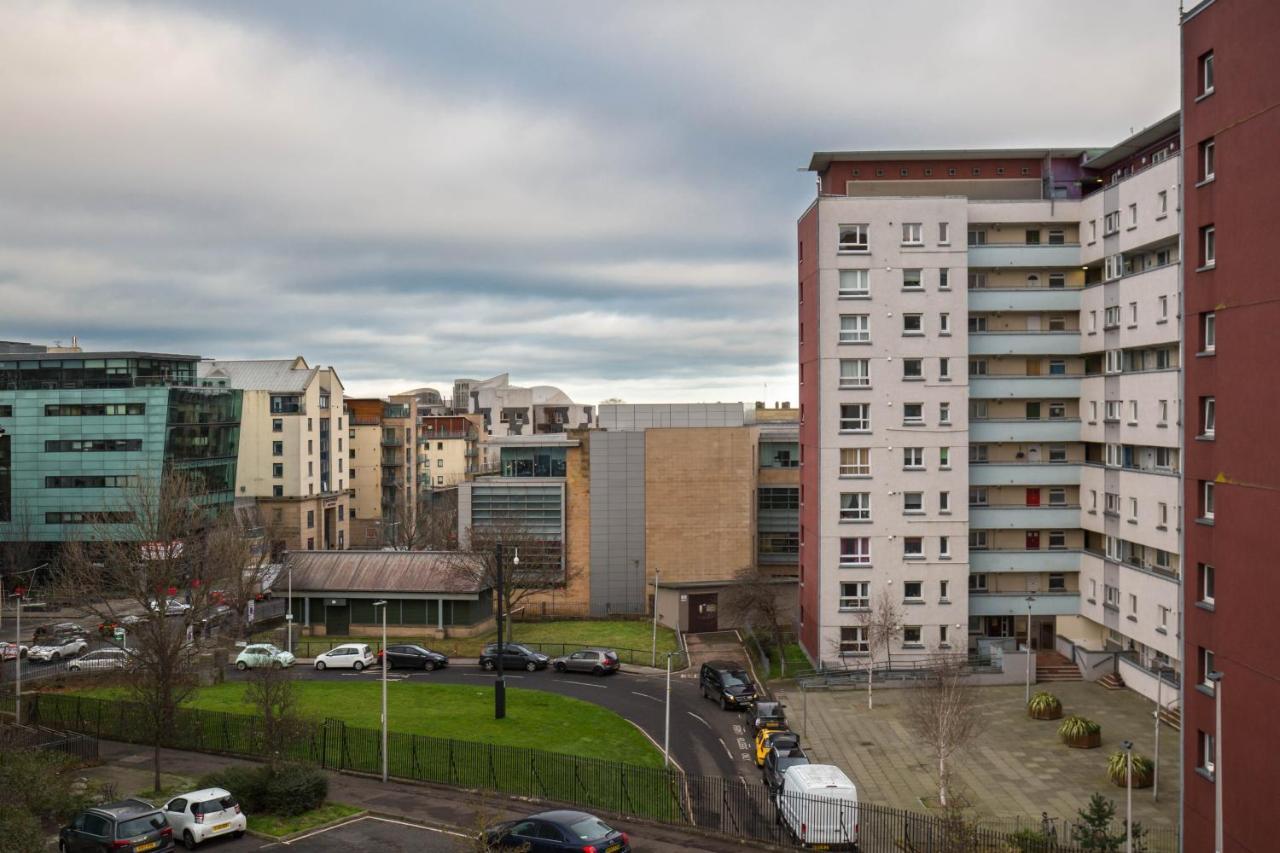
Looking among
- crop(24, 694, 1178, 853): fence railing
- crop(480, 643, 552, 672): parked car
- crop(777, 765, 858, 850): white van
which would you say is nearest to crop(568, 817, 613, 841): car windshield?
crop(24, 694, 1178, 853): fence railing

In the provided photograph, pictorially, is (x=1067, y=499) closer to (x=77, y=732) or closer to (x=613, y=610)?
(x=613, y=610)

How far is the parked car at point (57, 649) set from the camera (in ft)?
174

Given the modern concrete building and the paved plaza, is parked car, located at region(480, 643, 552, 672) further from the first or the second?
the modern concrete building

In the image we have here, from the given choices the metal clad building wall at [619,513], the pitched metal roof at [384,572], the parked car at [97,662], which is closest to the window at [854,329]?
the metal clad building wall at [619,513]

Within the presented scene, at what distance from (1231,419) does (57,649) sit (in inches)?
2189

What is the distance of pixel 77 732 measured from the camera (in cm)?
3512

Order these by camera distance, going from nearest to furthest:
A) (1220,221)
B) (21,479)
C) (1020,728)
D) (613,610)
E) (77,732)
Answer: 1. (1220,221)
2. (77,732)
3. (1020,728)
4. (613,610)
5. (21,479)

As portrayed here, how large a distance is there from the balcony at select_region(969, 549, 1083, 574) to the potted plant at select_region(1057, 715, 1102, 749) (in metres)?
14.1

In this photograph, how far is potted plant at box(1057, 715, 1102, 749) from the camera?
36688 millimetres

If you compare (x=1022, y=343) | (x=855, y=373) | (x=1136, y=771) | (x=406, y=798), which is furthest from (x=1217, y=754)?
(x=1022, y=343)

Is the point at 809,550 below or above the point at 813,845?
above

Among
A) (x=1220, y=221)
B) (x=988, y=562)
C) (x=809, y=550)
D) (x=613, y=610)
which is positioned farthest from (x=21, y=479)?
(x=1220, y=221)

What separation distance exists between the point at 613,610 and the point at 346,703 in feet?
83.0

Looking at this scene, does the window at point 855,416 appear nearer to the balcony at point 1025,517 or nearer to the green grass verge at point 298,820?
the balcony at point 1025,517
